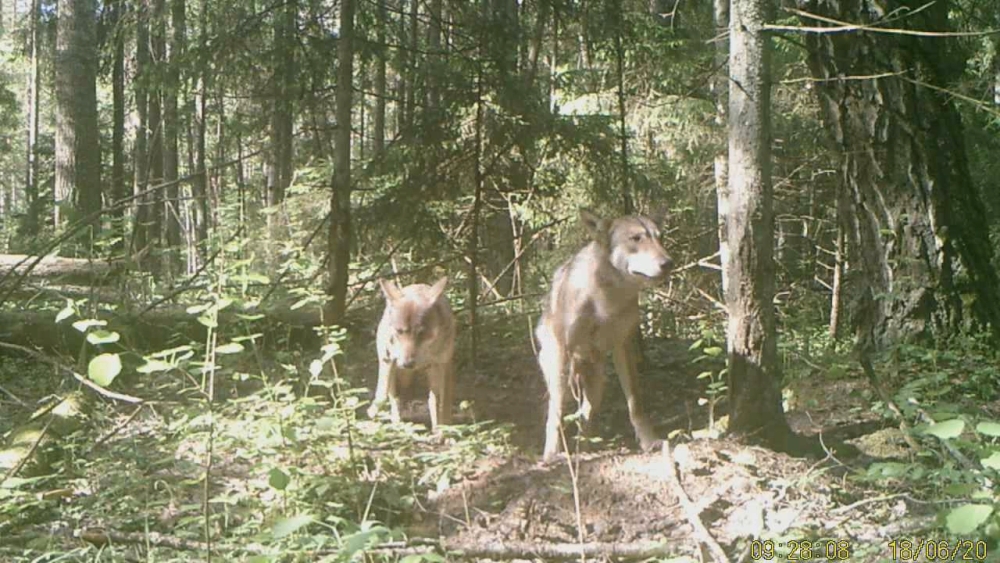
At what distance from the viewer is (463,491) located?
227 inches

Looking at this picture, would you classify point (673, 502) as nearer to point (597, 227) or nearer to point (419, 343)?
point (597, 227)

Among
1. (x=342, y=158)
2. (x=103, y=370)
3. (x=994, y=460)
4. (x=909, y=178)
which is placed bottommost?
(x=994, y=460)

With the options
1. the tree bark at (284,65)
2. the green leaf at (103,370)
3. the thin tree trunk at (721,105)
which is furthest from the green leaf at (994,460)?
the thin tree trunk at (721,105)

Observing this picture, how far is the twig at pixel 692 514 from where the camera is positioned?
13.6 feet

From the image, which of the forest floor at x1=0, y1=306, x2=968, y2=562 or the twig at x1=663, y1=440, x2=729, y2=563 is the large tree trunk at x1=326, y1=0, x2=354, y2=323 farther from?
the twig at x1=663, y1=440, x2=729, y2=563

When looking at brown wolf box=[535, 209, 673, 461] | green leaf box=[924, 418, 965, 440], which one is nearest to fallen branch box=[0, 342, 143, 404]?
green leaf box=[924, 418, 965, 440]

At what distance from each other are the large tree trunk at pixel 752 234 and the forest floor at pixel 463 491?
0.43m

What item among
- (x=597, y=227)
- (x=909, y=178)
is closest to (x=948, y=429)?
(x=597, y=227)

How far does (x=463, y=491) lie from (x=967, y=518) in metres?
3.35

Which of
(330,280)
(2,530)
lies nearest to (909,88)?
(330,280)

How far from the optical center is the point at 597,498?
217 inches

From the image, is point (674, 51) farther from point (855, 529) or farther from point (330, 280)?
point (855, 529)

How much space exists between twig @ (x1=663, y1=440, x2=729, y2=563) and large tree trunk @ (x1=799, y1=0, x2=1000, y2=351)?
132 inches

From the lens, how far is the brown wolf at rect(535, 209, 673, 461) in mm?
7285
